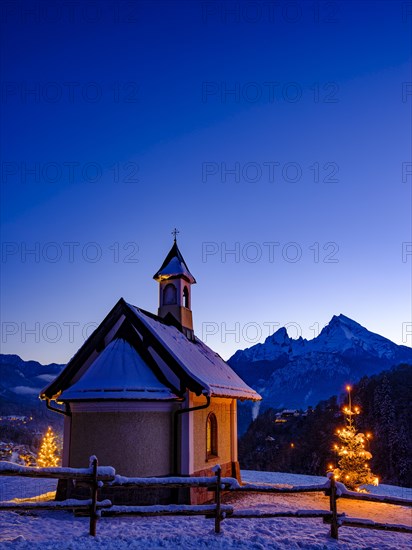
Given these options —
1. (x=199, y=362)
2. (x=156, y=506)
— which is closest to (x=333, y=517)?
(x=156, y=506)

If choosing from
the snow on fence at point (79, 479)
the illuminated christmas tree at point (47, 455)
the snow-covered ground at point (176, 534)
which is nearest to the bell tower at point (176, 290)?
the snow-covered ground at point (176, 534)

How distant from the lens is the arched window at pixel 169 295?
21.9 meters

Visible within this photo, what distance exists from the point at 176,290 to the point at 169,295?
0.44 metres

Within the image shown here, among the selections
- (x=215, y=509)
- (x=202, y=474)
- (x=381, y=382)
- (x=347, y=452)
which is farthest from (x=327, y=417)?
(x=215, y=509)

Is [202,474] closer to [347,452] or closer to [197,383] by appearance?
[197,383]

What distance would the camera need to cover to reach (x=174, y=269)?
21797 millimetres

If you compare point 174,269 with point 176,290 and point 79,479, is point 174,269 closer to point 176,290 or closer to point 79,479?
point 176,290

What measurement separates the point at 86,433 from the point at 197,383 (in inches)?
147

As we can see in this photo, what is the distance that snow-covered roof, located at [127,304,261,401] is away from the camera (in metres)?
15.8

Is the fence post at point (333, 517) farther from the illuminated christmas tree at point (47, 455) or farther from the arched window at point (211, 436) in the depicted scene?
the illuminated christmas tree at point (47, 455)

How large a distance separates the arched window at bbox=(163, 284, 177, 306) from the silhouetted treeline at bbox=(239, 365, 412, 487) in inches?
1765

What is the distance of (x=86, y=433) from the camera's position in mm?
14539

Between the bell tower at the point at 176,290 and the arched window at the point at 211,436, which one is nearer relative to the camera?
the arched window at the point at 211,436

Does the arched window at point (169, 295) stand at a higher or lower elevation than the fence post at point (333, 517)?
higher
